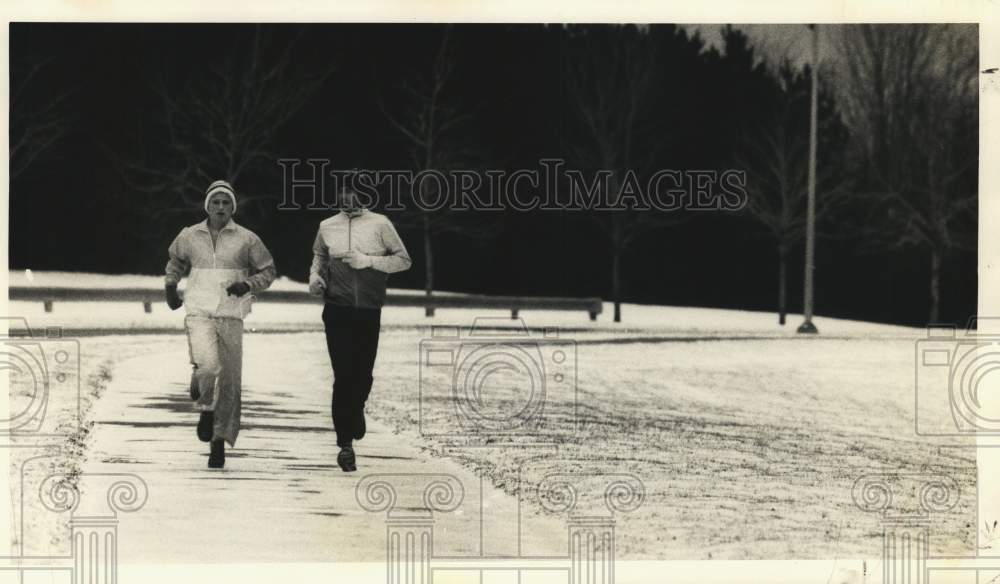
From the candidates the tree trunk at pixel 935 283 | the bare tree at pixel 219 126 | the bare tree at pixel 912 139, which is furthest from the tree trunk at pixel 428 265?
the tree trunk at pixel 935 283

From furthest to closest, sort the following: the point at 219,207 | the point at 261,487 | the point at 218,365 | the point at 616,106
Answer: the point at 616,106, the point at 218,365, the point at 219,207, the point at 261,487

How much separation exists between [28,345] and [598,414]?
6039 mm

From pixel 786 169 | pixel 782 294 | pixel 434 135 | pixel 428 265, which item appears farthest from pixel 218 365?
pixel 782 294

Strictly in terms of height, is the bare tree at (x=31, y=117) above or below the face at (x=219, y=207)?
above

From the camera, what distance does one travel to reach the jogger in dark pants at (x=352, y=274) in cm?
987

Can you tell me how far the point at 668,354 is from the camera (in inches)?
864

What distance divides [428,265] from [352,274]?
25.4 ft

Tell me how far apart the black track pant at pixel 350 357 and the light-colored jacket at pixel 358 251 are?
0.10 meters

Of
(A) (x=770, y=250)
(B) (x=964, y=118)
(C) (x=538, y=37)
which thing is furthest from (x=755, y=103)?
(C) (x=538, y=37)

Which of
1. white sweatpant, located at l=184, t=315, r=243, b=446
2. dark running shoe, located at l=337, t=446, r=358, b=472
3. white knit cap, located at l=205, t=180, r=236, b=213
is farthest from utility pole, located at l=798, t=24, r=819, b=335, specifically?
white sweatpant, located at l=184, t=315, r=243, b=446

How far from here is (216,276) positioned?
9.88 m
